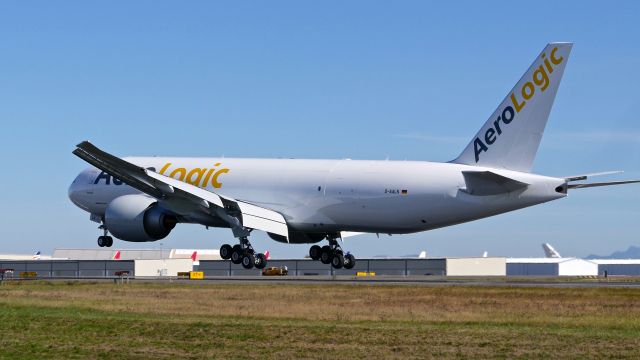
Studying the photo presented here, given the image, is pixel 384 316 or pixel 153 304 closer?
pixel 384 316

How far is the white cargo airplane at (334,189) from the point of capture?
5634cm

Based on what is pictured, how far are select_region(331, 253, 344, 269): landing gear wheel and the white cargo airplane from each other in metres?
0.06

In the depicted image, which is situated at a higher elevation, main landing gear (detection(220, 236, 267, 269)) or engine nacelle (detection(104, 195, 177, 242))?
engine nacelle (detection(104, 195, 177, 242))

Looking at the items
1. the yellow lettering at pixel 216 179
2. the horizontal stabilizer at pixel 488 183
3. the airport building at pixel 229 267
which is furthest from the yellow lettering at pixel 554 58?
the airport building at pixel 229 267

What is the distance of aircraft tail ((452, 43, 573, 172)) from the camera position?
5675cm

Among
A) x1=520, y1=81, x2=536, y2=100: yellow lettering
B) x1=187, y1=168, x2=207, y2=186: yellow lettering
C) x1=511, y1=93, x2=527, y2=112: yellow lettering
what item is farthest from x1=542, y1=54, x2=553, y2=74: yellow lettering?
x1=187, y1=168, x2=207, y2=186: yellow lettering

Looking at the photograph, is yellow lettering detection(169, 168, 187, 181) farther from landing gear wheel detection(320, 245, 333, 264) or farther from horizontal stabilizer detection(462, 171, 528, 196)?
horizontal stabilizer detection(462, 171, 528, 196)

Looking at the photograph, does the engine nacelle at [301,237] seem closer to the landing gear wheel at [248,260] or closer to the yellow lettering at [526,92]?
the landing gear wheel at [248,260]

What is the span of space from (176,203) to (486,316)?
74.2ft

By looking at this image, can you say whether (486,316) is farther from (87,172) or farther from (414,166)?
(87,172)

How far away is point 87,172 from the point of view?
69.3m

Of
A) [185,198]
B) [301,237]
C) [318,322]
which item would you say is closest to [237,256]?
[185,198]

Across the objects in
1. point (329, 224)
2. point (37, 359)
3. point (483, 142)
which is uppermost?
point (483, 142)

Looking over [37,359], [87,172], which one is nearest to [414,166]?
[87,172]
